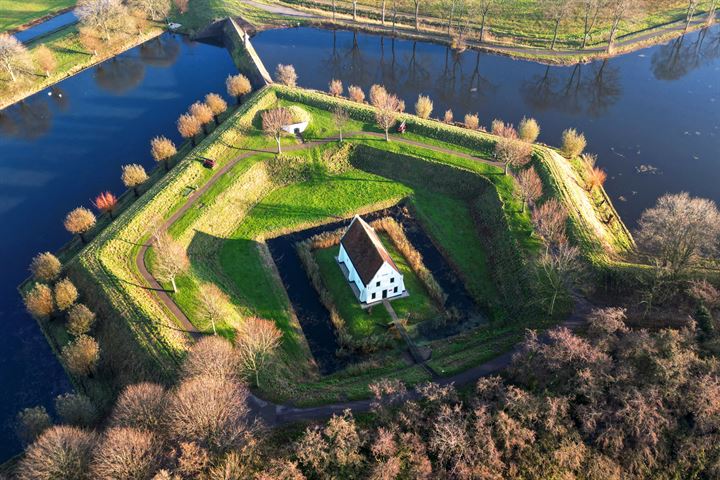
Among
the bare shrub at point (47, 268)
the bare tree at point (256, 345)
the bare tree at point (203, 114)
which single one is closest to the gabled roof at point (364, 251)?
the bare tree at point (256, 345)

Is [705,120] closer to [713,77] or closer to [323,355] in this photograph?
[713,77]

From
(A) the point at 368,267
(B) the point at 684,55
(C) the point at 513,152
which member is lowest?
(A) the point at 368,267

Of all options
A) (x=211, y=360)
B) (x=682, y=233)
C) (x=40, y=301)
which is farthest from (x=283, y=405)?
(x=682, y=233)

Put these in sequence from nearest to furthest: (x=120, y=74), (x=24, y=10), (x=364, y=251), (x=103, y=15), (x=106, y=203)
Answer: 1. (x=364, y=251)
2. (x=106, y=203)
3. (x=120, y=74)
4. (x=103, y=15)
5. (x=24, y=10)

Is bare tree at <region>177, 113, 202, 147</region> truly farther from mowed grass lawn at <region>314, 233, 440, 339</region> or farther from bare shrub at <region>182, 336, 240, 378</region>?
bare shrub at <region>182, 336, 240, 378</region>

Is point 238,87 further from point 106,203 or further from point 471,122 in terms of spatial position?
point 471,122

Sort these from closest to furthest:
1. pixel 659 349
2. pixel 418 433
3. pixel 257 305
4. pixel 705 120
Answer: pixel 418 433
pixel 659 349
pixel 257 305
pixel 705 120

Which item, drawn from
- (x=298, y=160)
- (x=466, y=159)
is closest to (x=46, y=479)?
Result: (x=298, y=160)
